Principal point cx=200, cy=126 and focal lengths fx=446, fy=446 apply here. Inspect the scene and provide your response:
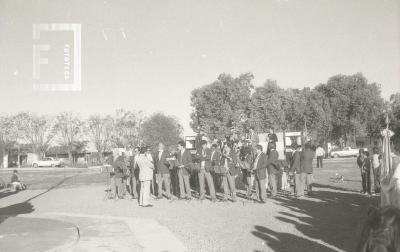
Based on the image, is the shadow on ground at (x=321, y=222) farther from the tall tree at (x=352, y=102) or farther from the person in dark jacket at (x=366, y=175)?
the tall tree at (x=352, y=102)

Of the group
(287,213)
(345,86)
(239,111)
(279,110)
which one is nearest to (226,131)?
(239,111)

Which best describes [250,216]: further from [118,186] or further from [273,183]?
[118,186]

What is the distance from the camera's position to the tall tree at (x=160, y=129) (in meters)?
74.6

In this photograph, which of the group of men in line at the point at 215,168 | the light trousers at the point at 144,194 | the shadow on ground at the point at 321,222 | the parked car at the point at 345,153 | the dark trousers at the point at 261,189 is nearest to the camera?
the shadow on ground at the point at 321,222

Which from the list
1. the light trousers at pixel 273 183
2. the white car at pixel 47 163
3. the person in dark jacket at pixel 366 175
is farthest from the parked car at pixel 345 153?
the light trousers at pixel 273 183

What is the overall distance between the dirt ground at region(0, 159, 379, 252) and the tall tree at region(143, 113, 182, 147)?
57.1m

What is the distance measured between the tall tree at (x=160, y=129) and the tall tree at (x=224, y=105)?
49.9 feet

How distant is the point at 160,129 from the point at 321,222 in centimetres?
6665

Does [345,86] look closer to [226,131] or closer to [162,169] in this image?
[226,131]

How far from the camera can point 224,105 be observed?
57969 mm

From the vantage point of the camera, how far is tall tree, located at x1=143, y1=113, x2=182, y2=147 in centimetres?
7462

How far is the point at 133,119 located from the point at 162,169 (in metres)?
63.6

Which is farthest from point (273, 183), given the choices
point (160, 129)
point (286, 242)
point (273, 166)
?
point (160, 129)

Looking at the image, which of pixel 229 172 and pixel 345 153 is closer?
pixel 229 172
